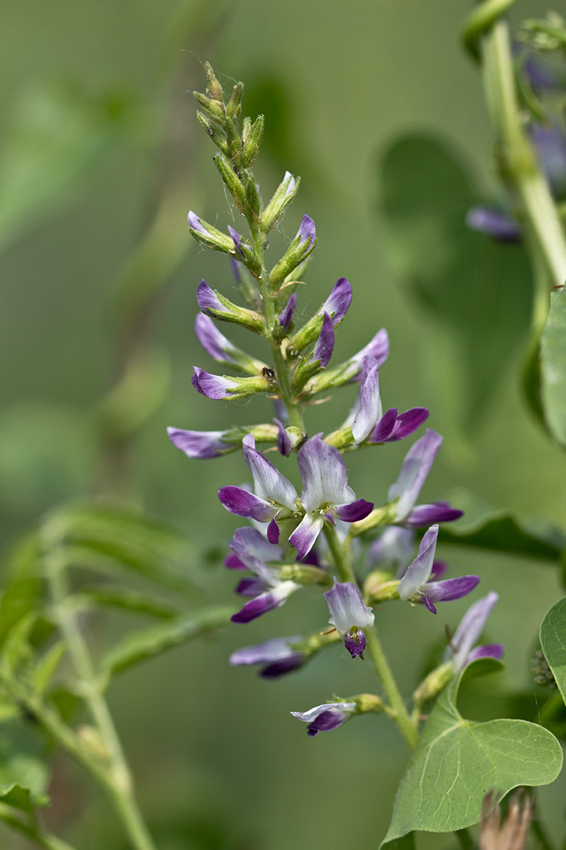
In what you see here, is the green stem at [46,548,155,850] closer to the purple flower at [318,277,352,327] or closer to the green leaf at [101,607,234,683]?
the green leaf at [101,607,234,683]

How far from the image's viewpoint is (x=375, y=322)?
6.46 ft

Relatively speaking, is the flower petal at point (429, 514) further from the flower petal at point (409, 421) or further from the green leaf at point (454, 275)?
the green leaf at point (454, 275)

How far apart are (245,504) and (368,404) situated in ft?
0.26

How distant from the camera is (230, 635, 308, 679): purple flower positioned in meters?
0.47

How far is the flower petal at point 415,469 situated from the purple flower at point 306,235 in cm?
12

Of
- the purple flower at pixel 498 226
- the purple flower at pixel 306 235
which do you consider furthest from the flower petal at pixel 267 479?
the purple flower at pixel 498 226

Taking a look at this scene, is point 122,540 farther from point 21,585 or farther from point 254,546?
point 254,546

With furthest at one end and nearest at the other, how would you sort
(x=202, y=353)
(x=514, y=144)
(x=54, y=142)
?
(x=202, y=353), (x=54, y=142), (x=514, y=144)

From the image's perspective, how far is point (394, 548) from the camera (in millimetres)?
506

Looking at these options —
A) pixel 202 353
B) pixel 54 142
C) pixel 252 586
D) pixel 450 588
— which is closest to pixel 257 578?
pixel 252 586

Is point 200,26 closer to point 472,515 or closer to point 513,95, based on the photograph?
point 513,95

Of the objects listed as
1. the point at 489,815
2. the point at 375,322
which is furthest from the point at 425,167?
the point at 375,322

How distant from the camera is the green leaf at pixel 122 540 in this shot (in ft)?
2.31

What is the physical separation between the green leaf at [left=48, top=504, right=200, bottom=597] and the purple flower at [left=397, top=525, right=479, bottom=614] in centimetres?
33
